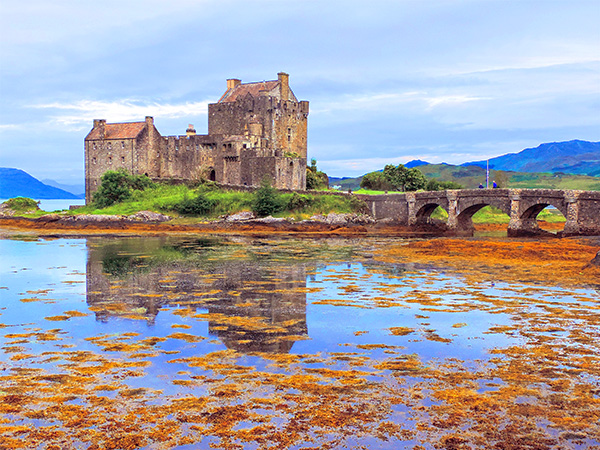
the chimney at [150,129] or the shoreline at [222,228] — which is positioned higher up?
the chimney at [150,129]

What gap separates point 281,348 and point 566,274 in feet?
56.6

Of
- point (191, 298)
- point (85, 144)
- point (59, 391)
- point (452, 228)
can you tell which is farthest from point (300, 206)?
point (59, 391)

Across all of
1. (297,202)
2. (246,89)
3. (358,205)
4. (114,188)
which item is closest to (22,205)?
(114,188)

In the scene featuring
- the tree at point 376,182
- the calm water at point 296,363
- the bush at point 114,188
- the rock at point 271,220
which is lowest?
the calm water at point 296,363

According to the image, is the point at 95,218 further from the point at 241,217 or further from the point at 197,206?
the point at 241,217

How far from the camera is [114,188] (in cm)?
6575

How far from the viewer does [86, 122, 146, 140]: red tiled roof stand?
72.1 meters

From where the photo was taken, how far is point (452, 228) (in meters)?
56.9

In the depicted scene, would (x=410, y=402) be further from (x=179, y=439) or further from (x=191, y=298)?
(x=191, y=298)

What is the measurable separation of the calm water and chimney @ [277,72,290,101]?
51044 mm

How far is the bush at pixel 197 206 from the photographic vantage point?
201ft

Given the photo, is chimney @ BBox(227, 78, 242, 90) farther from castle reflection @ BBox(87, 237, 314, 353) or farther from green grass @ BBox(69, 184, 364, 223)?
castle reflection @ BBox(87, 237, 314, 353)

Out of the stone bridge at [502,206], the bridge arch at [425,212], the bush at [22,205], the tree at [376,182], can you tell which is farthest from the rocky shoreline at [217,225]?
the tree at [376,182]

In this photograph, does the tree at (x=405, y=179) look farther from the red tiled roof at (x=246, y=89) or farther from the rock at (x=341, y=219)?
the rock at (x=341, y=219)
